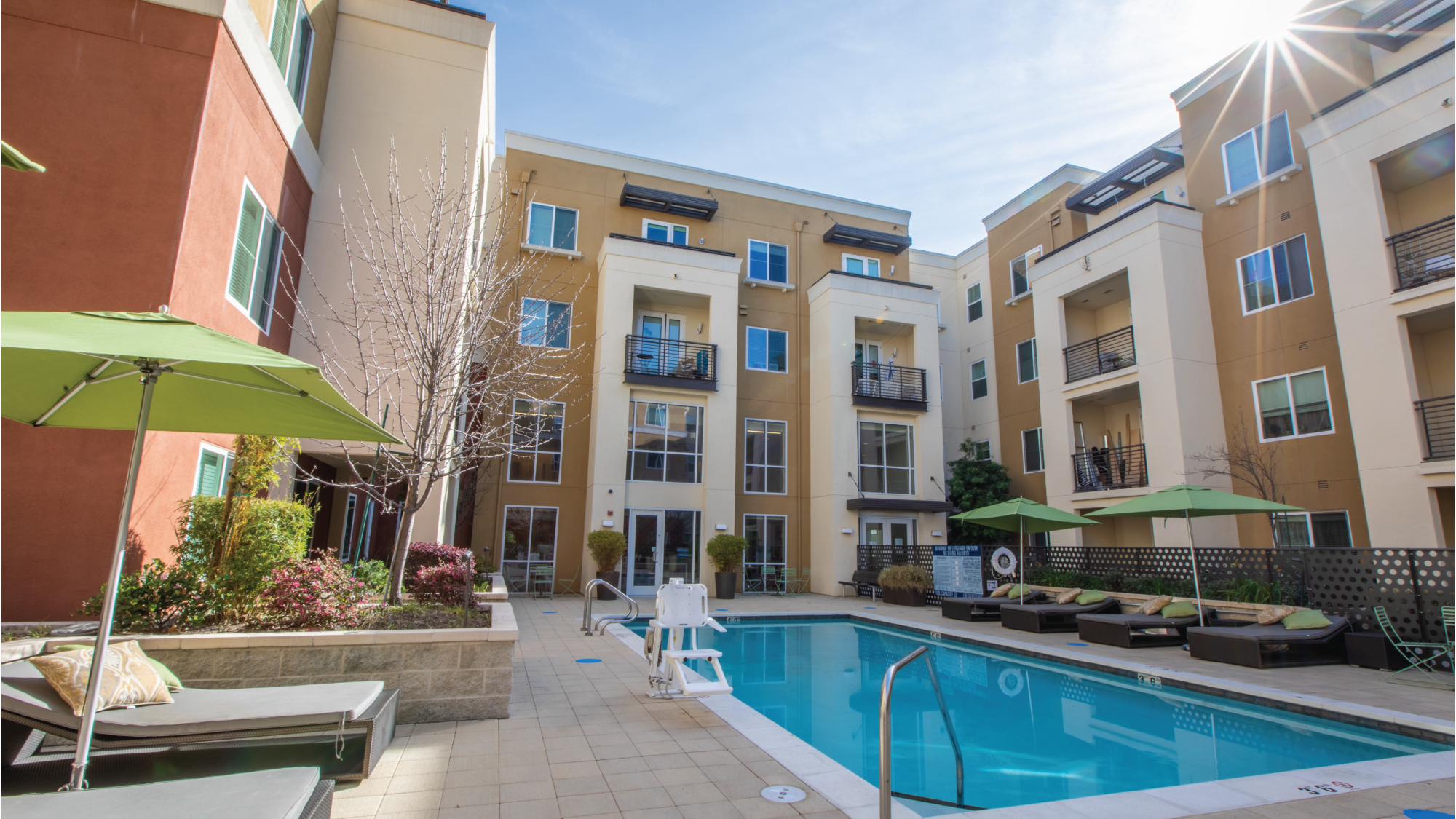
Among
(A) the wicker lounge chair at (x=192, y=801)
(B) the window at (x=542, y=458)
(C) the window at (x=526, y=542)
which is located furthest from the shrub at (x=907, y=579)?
(A) the wicker lounge chair at (x=192, y=801)

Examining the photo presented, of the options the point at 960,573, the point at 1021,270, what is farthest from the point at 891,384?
the point at 960,573

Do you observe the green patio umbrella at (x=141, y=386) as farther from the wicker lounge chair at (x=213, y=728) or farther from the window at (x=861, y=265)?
the window at (x=861, y=265)

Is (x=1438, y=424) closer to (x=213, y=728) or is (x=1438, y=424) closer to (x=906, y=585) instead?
(x=906, y=585)

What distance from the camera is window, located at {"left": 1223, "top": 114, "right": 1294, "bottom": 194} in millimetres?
14445

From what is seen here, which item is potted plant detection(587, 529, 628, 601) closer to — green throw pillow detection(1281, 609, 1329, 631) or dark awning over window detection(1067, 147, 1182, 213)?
green throw pillow detection(1281, 609, 1329, 631)

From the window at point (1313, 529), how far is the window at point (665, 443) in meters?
12.2

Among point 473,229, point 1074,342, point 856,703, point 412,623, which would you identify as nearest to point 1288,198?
point 1074,342

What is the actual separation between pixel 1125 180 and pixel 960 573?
11436 mm

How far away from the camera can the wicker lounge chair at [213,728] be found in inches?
128

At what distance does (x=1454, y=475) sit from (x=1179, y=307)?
19.0 ft

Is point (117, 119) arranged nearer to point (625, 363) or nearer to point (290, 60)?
point (290, 60)

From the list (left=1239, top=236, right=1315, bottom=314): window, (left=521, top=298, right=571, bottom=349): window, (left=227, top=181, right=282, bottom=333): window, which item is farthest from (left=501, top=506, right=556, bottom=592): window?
(left=1239, top=236, right=1315, bottom=314): window

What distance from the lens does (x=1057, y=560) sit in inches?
585

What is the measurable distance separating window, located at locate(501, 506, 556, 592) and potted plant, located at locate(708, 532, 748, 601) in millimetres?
3918
